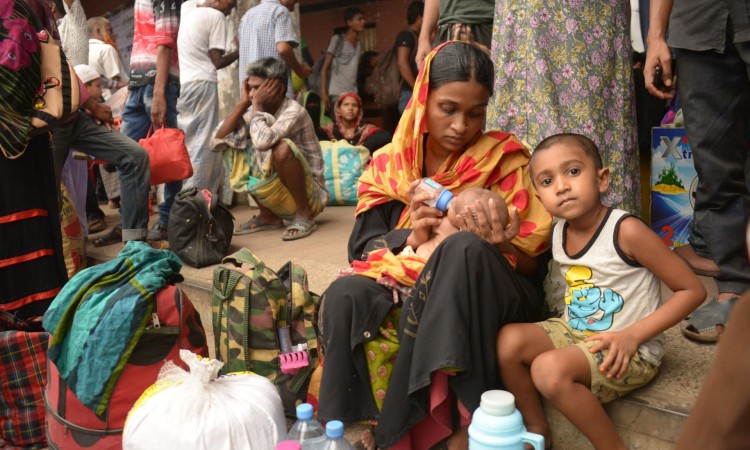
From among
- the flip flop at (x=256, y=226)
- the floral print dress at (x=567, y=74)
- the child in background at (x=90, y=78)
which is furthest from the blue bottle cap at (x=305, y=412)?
the child in background at (x=90, y=78)

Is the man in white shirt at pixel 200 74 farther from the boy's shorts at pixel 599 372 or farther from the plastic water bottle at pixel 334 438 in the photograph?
the boy's shorts at pixel 599 372

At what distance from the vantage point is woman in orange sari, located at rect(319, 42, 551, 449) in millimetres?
1894

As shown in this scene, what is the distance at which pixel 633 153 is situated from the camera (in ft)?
10.4

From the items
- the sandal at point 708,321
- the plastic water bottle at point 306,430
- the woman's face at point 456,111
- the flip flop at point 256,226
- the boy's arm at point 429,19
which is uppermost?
the boy's arm at point 429,19

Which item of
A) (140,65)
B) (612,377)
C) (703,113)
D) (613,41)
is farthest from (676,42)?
(140,65)

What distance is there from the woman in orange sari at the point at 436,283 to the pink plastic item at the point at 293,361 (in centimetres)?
42

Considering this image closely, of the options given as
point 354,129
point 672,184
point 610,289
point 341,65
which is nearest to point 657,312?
point 610,289

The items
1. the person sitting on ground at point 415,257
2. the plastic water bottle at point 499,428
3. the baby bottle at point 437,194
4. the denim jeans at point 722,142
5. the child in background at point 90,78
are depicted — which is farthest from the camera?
the child in background at point 90,78

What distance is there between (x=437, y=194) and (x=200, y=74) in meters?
3.87

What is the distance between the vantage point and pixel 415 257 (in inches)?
86.3

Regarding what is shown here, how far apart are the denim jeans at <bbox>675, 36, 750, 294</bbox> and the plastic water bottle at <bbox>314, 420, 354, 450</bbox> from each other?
1.53 meters

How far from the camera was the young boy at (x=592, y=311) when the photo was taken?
184 cm

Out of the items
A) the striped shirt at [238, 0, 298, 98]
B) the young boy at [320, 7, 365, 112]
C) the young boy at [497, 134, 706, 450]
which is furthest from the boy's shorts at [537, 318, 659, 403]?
the young boy at [320, 7, 365, 112]

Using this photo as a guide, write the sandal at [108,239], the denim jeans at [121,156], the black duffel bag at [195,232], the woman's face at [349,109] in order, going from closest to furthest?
the denim jeans at [121,156] < the black duffel bag at [195,232] < the sandal at [108,239] < the woman's face at [349,109]
